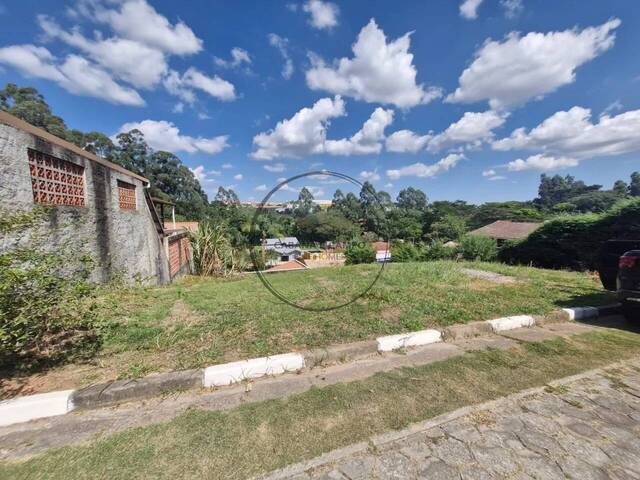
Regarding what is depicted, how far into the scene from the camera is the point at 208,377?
2.25 metres

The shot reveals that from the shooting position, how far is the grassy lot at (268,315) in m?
2.50

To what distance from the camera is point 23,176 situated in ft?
12.5

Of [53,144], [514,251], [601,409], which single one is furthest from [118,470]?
[514,251]

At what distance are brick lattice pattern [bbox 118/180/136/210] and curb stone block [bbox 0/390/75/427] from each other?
5631 millimetres

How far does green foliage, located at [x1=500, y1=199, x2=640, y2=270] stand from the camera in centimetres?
928

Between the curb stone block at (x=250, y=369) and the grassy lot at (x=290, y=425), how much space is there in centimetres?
33

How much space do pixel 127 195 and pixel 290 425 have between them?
739 centimetres

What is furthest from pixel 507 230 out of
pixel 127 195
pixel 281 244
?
pixel 127 195

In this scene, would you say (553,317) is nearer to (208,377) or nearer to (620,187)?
(208,377)

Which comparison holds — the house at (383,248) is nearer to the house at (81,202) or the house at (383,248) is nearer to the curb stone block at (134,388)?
→ the curb stone block at (134,388)

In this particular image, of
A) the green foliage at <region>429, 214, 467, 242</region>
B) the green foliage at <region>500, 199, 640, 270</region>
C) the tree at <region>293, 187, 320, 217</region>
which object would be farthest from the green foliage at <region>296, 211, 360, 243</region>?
the green foliage at <region>429, 214, 467, 242</region>

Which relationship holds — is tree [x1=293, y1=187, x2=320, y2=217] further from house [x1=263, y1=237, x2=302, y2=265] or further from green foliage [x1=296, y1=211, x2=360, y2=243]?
house [x1=263, y1=237, x2=302, y2=265]

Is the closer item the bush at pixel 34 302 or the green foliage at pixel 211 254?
the bush at pixel 34 302

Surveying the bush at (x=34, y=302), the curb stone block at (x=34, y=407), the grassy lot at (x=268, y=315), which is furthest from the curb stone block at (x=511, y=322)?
the bush at (x=34, y=302)
